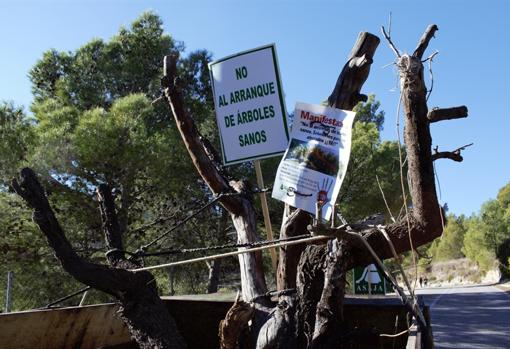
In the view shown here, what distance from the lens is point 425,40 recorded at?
119 inches

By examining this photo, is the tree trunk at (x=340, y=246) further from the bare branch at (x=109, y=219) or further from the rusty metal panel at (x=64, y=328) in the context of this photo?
the rusty metal panel at (x=64, y=328)

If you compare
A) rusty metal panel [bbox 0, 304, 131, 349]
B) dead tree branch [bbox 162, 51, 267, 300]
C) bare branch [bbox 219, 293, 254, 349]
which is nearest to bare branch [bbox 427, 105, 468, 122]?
bare branch [bbox 219, 293, 254, 349]

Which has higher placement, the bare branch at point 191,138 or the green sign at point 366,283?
the bare branch at point 191,138

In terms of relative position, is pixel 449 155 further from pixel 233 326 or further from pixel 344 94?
pixel 233 326

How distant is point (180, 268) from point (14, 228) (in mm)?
6049

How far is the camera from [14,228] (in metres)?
12.1

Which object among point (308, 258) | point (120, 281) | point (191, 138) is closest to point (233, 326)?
point (308, 258)

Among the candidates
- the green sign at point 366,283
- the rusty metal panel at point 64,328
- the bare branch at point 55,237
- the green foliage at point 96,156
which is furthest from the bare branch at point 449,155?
the green foliage at point 96,156

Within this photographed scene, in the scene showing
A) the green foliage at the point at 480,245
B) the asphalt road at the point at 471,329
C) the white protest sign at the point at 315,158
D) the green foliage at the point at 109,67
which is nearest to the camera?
the white protest sign at the point at 315,158

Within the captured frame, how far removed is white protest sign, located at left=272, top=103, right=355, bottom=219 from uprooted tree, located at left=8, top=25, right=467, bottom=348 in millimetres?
319

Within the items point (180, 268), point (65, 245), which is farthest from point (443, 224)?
point (180, 268)

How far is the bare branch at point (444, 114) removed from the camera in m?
3.00

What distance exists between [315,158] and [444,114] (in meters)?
0.81

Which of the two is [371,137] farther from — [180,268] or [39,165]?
[39,165]
